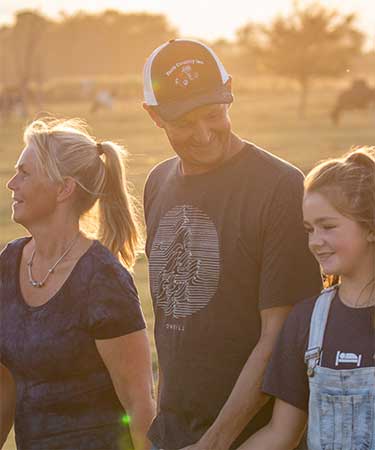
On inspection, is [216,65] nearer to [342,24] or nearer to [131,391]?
[131,391]

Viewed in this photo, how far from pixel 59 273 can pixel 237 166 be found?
0.74m

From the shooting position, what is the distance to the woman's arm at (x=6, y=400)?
153 inches

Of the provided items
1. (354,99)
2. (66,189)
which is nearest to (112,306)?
(66,189)

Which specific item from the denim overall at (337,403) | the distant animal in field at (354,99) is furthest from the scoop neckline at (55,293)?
the distant animal in field at (354,99)

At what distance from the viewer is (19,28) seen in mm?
109375

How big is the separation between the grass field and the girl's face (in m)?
3.26

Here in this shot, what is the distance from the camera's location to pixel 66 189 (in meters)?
3.85

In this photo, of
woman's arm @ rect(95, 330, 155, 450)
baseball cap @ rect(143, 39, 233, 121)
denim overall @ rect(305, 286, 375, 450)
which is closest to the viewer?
denim overall @ rect(305, 286, 375, 450)

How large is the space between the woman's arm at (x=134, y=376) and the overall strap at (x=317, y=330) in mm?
786

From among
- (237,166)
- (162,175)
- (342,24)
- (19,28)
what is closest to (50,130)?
(162,175)

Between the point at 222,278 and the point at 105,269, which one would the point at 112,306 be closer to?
the point at 105,269

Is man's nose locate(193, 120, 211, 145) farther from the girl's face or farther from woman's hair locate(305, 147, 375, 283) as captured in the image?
the girl's face

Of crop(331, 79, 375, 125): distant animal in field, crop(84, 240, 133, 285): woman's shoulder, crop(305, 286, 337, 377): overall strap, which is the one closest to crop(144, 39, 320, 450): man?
crop(84, 240, 133, 285): woman's shoulder

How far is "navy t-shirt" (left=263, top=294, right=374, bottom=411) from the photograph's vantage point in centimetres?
300
